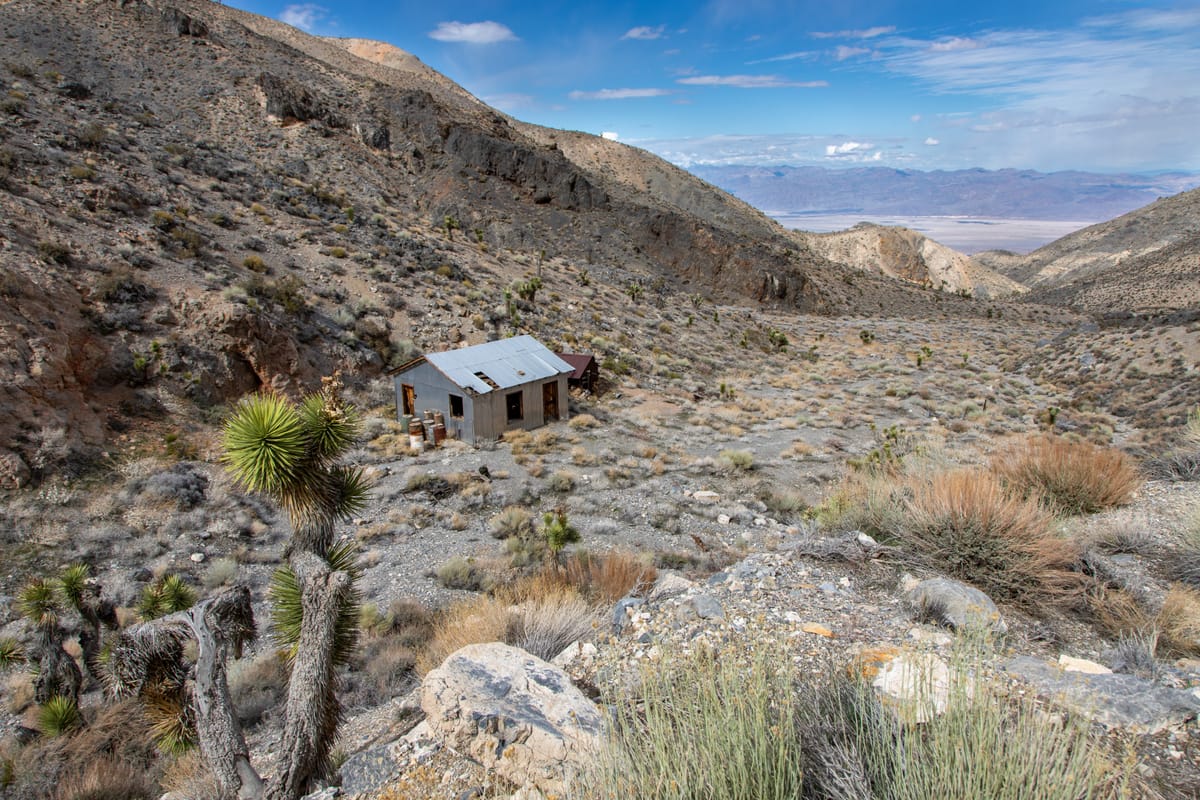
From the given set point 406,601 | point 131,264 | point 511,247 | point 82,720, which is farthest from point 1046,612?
point 511,247

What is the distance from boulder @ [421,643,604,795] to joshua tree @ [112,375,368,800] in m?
1.02

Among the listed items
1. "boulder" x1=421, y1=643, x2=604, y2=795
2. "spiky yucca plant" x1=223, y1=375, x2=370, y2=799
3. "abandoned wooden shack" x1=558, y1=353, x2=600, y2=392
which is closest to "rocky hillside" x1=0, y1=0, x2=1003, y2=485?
"abandoned wooden shack" x1=558, y1=353, x2=600, y2=392

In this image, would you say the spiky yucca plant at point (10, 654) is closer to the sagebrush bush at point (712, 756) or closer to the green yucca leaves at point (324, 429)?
the green yucca leaves at point (324, 429)

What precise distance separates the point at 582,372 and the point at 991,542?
18.0 meters

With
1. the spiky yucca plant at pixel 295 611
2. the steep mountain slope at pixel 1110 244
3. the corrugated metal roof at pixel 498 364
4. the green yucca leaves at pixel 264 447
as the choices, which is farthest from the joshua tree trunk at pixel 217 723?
the steep mountain slope at pixel 1110 244

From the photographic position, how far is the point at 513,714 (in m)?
4.77

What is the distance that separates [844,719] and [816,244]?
331 feet

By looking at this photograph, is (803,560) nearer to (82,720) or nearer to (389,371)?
(82,720)

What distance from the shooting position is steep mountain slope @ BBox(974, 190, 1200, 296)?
10075 cm

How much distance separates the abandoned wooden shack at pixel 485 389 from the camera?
19250 mm

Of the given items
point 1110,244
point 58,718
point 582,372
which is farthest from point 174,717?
point 1110,244

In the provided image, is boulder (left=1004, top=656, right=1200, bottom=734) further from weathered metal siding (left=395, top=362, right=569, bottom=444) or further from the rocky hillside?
the rocky hillside

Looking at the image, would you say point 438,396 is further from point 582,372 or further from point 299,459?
point 299,459

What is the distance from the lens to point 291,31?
7794 centimetres
